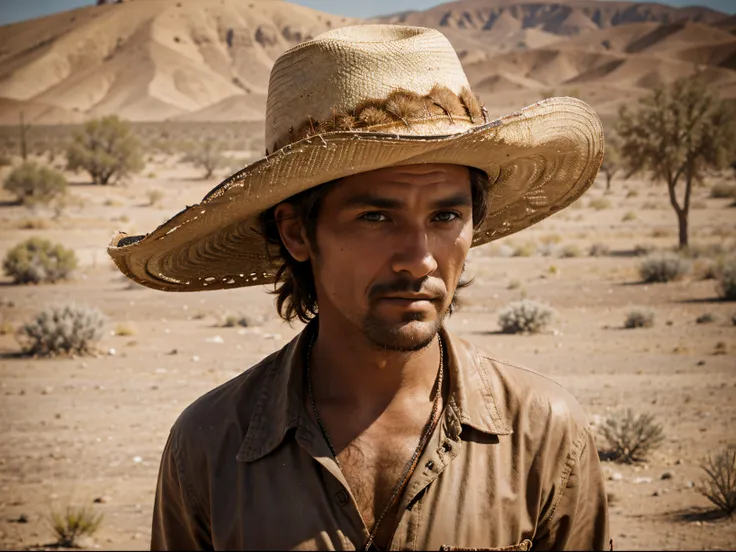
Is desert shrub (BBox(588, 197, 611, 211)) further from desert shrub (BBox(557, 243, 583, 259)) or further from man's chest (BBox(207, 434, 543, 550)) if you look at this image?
man's chest (BBox(207, 434, 543, 550))

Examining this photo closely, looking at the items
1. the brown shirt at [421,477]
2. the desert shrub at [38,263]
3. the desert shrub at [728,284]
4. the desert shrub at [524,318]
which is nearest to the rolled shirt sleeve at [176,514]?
the brown shirt at [421,477]

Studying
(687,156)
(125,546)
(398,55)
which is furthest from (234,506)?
(687,156)

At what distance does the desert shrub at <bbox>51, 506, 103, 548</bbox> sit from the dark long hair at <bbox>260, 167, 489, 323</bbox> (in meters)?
4.09

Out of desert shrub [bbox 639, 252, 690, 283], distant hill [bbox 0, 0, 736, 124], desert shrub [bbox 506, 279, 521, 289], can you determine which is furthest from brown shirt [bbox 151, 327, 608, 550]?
distant hill [bbox 0, 0, 736, 124]

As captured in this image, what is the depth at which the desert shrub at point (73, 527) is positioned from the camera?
6.30 metres

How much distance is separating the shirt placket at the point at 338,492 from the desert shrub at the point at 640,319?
41.0ft

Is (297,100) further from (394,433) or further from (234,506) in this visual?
(234,506)

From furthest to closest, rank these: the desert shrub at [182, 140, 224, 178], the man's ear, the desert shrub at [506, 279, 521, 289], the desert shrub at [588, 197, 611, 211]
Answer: the desert shrub at [182, 140, 224, 178], the desert shrub at [588, 197, 611, 211], the desert shrub at [506, 279, 521, 289], the man's ear

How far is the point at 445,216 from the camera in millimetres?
2418

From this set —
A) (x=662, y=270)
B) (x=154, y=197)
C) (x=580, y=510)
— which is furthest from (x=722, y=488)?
(x=154, y=197)

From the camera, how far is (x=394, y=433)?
2404 millimetres

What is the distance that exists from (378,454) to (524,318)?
1167 cm

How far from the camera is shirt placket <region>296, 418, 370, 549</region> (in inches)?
85.9

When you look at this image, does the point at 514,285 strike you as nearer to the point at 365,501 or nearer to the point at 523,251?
the point at 523,251
